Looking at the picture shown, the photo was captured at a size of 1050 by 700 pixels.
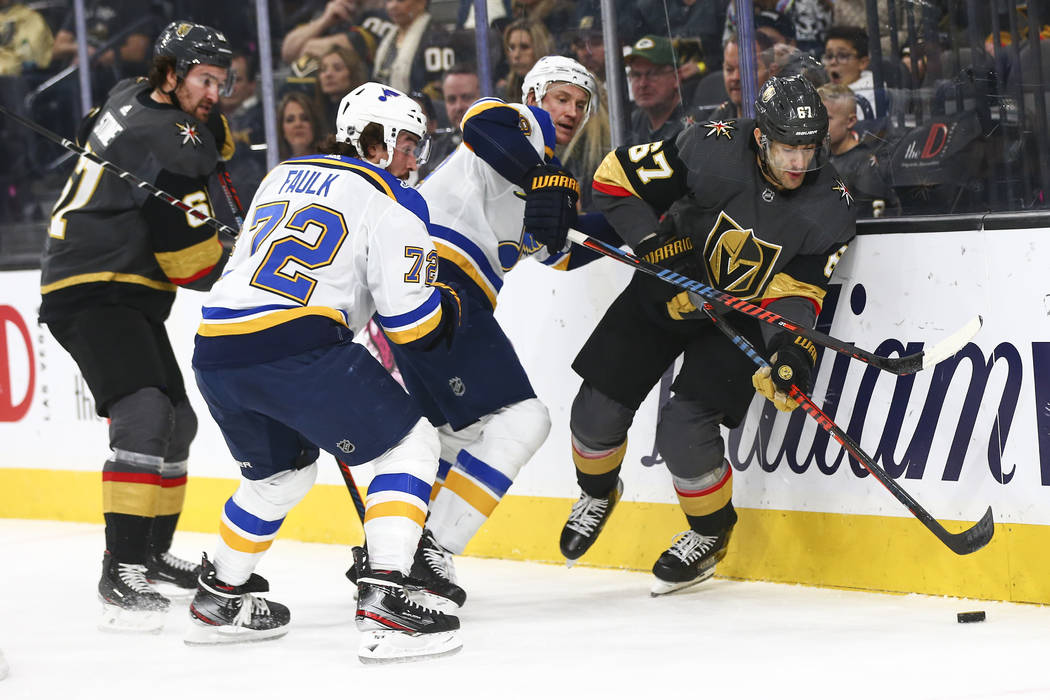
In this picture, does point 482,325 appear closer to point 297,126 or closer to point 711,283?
point 711,283

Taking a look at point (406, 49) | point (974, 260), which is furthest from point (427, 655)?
point (406, 49)

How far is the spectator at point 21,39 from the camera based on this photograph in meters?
5.82

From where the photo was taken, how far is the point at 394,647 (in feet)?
10.2

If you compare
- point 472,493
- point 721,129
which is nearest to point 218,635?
point 472,493

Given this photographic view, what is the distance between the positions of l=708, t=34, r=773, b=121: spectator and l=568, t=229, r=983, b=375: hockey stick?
67cm

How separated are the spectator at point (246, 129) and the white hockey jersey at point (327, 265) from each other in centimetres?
219

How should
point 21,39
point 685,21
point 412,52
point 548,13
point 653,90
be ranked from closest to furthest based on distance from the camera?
point 685,21, point 653,90, point 548,13, point 412,52, point 21,39

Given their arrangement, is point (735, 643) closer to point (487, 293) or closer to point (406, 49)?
point (487, 293)

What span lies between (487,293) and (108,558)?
115 cm

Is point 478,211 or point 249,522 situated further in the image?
point 478,211

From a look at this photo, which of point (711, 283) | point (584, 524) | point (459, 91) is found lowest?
point (584, 524)

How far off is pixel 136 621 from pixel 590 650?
3.81 feet

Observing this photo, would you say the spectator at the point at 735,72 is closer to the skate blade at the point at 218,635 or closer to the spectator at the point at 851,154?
the spectator at the point at 851,154

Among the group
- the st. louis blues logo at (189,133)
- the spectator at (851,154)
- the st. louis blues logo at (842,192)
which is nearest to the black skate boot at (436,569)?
the st. louis blues logo at (189,133)
